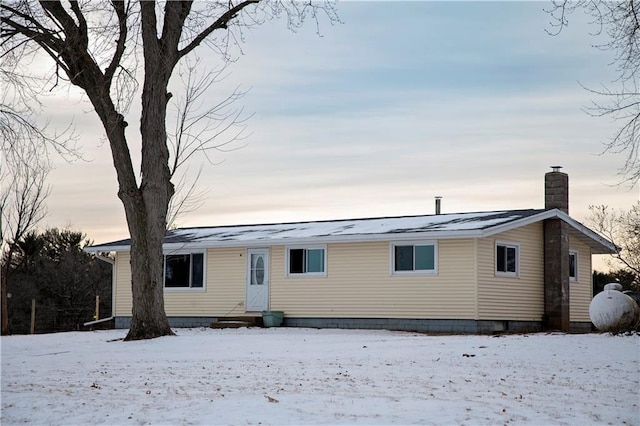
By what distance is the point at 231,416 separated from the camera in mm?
9555

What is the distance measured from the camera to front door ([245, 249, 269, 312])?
27.1 m

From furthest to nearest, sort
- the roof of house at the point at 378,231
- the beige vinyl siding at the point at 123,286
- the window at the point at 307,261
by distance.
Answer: the beige vinyl siding at the point at 123,286
the window at the point at 307,261
the roof of house at the point at 378,231

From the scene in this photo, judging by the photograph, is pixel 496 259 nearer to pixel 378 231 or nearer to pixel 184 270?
pixel 378 231

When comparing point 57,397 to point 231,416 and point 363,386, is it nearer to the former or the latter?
point 231,416

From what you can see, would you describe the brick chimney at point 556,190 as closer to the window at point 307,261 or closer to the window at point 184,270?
the window at point 307,261

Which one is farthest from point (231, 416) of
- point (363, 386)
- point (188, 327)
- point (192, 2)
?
point (188, 327)

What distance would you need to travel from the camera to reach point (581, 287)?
1114 inches

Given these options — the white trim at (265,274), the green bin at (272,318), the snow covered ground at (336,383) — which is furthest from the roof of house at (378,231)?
the snow covered ground at (336,383)

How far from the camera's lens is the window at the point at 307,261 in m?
26.1

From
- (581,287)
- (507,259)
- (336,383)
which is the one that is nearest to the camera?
(336,383)

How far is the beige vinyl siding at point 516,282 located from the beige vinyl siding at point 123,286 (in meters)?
12.2

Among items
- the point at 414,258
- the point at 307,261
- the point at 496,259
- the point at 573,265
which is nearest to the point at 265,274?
the point at 307,261

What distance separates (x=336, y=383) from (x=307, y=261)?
1487 centimetres

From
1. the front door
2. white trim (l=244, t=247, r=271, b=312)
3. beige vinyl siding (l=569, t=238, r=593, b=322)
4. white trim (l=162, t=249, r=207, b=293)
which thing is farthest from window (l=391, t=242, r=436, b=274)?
white trim (l=162, t=249, r=207, b=293)
